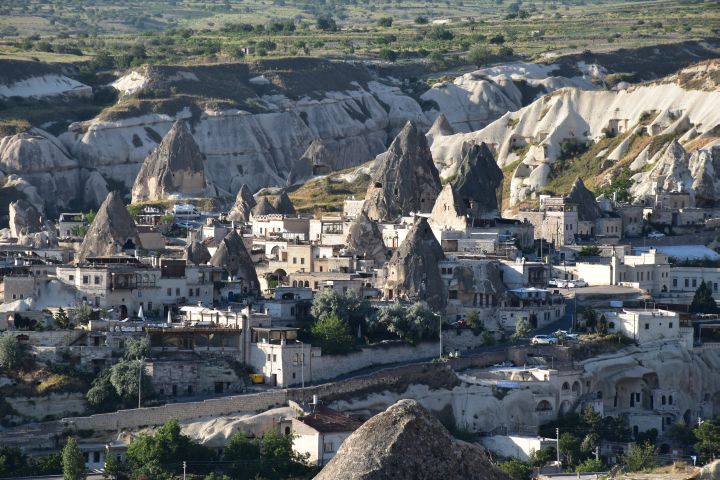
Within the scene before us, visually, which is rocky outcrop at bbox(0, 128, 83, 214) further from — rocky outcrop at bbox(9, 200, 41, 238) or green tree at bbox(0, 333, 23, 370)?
green tree at bbox(0, 333, 23, 370)

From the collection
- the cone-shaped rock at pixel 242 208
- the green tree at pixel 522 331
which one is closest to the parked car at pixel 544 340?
the green tree at pixel 522 331

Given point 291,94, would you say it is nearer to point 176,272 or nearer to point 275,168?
point 275,168

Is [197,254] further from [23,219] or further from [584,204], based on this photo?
[23,219]

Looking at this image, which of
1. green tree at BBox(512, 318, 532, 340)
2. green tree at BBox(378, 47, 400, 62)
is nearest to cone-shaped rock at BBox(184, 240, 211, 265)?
green tree at BBox(512, 318, 532, 340)

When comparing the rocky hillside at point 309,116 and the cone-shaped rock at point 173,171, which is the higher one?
the rocky hillside at point 309,116

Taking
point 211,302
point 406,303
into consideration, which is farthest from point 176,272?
point 406,303

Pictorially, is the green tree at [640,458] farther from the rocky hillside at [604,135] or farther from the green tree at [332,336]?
the rocky hillside at [604,135]
